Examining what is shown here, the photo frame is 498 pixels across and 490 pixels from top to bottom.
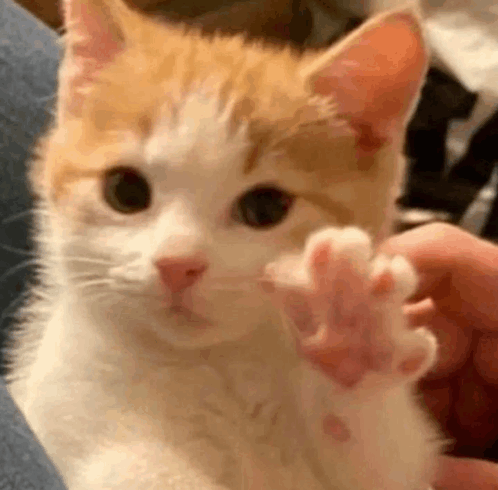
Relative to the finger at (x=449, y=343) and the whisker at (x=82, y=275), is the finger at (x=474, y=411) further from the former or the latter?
the whisker at (x=82, y=275)

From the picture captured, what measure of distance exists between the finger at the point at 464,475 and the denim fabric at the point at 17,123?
598 mm

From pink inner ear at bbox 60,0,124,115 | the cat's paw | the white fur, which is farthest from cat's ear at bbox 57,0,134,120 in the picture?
the cat's paw

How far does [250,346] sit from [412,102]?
0.97 ft

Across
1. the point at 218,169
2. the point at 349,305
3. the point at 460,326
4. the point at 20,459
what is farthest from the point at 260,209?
the point at 460,326

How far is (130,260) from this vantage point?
0.71 metres

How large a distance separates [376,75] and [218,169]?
188 mm

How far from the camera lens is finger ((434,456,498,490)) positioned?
0.84 metres

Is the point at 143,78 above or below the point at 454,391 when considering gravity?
above

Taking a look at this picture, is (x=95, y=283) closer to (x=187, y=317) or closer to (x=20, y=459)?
(x=187, y=317)

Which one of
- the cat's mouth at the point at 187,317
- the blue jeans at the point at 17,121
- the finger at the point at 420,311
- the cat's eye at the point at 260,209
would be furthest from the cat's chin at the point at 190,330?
the blue jeans at the point at 17,121

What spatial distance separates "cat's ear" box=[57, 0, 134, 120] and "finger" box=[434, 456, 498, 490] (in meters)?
0.59

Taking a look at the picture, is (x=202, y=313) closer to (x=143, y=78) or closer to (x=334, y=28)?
(x=143, y=78)

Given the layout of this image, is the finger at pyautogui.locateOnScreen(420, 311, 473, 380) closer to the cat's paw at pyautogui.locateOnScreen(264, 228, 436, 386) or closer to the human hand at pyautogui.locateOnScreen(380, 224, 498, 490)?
the human hand at pyautogui.locateOnScreen(380, 224, 498, 490)

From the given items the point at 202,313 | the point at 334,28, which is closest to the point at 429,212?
the point at 334,28
